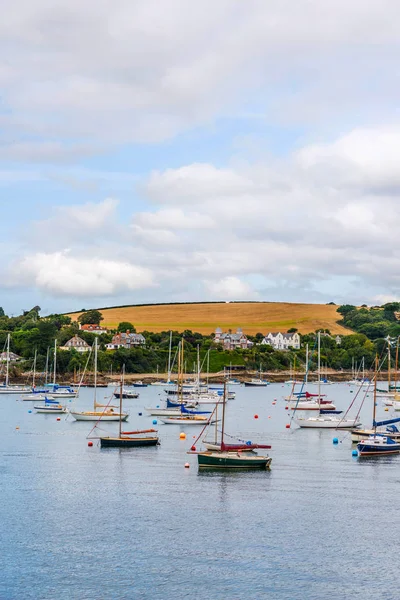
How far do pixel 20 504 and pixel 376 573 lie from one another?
85.9ft

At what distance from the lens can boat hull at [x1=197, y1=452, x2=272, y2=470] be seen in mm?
69062

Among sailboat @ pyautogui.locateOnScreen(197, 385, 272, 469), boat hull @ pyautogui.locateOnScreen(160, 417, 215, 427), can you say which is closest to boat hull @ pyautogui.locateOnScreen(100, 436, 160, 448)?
sailboat @ pyautogui.locateOnScreen(197, 385, 272, 469)

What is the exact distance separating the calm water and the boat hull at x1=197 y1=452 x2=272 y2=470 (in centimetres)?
127

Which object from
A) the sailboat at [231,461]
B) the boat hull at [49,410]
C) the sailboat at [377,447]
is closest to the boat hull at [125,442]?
the sailboat at [231,461]

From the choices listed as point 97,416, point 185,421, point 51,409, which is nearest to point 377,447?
point 185,421

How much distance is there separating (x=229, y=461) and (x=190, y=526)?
62.1ft

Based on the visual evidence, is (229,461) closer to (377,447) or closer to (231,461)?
(231,461)

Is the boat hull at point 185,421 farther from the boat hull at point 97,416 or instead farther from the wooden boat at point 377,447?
the wooden boat at point 377,447

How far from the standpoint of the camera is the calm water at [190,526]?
40000 millimetres

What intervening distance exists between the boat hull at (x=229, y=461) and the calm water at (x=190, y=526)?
1.27 metres

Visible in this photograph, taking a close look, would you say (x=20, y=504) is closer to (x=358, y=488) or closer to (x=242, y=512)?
(x=242, y=512)

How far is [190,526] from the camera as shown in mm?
50469

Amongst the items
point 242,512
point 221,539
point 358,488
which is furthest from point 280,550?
point 358,488

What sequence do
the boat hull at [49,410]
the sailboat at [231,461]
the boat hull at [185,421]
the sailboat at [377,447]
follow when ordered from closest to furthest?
the sailboat at [231,461]
the sailboat at [377,447]
the boat hull at [185,421]
the boat hull at [49,410]
